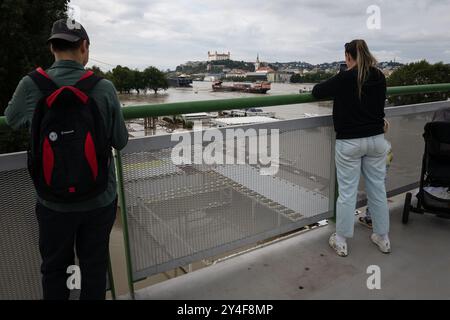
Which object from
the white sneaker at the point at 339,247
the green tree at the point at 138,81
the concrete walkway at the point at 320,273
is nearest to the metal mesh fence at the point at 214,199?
the concrete walkway at the point at 320,273

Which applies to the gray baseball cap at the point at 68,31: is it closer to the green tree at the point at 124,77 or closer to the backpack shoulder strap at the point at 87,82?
the backpack shoulder strap at the point at 87,82

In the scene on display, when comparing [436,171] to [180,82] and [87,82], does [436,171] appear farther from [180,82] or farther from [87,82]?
[180,82]

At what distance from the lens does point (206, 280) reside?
243 centimetres

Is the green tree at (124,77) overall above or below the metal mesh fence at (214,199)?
above

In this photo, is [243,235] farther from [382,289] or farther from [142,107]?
[142,107]

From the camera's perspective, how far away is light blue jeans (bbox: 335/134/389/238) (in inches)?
101

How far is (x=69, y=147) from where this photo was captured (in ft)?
4.69

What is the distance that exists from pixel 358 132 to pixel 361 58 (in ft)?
1.69

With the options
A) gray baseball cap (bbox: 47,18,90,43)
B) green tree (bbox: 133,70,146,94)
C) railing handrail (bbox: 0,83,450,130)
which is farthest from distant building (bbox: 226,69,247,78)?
gray baseball cap (bbox: 47,18,90,43)

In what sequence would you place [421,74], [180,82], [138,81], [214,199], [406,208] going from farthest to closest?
[180,82], [138,81], [421,74], [406,208], [214,199]

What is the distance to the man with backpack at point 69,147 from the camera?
1427 millimetres

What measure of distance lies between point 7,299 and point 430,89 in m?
4.19

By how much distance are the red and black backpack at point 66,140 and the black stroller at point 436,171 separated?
2762 millimetres

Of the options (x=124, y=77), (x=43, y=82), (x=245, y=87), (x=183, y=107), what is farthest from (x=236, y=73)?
(x=43, y=82)
